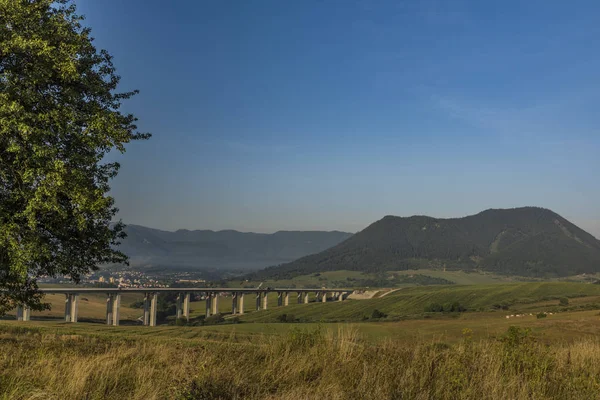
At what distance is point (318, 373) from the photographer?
911 cm

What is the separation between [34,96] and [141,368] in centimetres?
1168

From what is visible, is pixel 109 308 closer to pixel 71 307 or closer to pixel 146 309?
pixel 71 307

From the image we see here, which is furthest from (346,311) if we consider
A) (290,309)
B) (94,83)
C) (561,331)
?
(94,83)

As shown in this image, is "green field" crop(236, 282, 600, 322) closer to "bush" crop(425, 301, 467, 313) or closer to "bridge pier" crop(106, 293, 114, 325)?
"bush" crop(425, 301, 467, 313)

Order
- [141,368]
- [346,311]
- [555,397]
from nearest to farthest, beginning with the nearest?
[555,397]
[141,368]
[346,311]

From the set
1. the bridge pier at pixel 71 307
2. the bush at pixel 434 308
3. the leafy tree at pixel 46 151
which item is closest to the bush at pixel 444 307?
the bush at pixel 434 308

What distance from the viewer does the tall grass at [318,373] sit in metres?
7.36

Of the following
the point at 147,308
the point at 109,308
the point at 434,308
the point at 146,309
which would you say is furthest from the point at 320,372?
the point at 147,308

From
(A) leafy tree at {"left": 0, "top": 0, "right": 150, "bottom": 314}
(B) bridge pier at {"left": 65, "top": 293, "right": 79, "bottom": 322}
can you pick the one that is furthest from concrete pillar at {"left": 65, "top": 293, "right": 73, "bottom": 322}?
(A) leafy tree at {"left": 0, "top": 0, "right": 150, "bottom": 314}

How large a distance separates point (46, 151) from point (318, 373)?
11.6 meters

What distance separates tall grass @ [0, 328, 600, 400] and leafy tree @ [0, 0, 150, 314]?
656 centimetres

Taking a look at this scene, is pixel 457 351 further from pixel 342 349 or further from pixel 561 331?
pixel 561 331

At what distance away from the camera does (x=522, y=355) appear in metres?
10.1

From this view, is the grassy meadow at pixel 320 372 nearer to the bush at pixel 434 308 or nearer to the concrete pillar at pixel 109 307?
the bush at pixel 434 308
